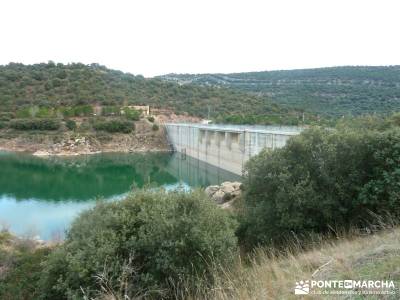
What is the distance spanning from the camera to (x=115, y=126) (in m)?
62.5

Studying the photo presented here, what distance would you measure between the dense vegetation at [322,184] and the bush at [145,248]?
2.54 m

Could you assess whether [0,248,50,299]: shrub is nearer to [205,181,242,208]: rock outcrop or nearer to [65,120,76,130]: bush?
[205,181,242,208]: rock outcrop

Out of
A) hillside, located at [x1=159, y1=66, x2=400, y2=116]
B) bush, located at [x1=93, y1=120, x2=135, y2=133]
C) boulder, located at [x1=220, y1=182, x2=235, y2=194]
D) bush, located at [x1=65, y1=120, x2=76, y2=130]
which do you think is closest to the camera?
boulder, located at [x1=220, y1=182, x2=235, y2=194]

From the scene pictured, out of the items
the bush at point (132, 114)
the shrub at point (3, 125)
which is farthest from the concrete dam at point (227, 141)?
the shrub at point (3, 125)

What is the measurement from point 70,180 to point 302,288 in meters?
38.1

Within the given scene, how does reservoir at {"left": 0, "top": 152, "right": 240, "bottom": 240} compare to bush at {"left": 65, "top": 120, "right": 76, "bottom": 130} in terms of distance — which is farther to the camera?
bush at {"left": 65, "top": 120, "right": 76, "bottom": 130}

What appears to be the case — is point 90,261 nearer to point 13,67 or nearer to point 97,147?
point 97,147

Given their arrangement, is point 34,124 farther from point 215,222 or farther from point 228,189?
point 215,222

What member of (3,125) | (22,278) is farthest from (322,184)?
(3,125)

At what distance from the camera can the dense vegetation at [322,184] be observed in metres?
10.3

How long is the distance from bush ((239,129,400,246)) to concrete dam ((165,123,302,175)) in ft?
37.5

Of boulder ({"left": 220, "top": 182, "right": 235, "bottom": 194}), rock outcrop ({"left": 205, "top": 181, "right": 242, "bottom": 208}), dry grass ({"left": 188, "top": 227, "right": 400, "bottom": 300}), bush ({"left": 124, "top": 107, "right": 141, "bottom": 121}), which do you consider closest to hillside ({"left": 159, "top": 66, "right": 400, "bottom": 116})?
boulder ({"left": 220, "top": 182, "right": 235, "bottom": 194})

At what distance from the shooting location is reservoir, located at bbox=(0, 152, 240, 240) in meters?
24.6

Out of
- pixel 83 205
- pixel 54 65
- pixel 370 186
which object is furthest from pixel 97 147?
pixel 370 186
